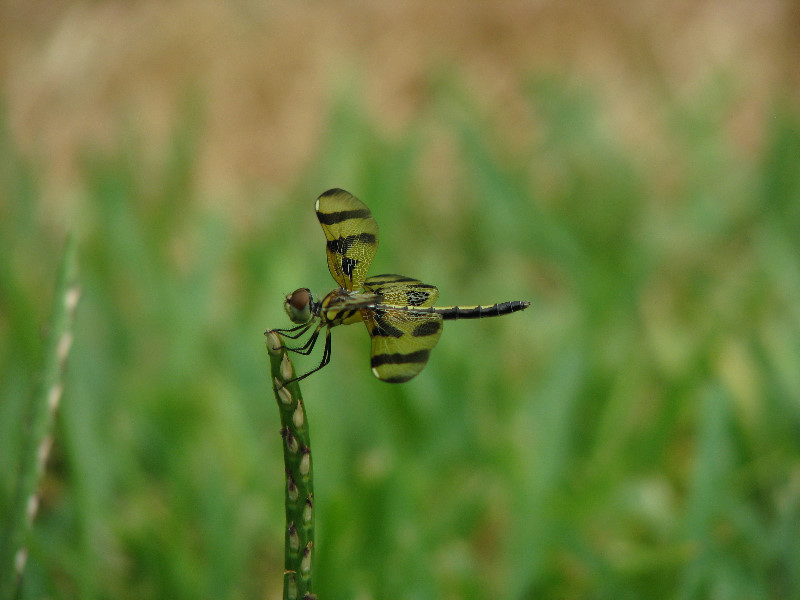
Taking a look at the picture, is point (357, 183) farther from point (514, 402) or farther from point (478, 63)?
point (478, 63)

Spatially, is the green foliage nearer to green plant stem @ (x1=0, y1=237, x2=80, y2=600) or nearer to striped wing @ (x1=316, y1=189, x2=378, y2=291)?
green plant stem @ (x1=0, y1=237, x2=80, y2=600)

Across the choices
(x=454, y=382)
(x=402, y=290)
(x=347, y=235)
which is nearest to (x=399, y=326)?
(x=402, y=290)

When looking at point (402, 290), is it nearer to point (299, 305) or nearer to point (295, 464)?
point (299, 305)

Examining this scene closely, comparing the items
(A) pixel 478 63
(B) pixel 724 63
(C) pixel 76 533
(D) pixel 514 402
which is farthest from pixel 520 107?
(C) pixel 76 533

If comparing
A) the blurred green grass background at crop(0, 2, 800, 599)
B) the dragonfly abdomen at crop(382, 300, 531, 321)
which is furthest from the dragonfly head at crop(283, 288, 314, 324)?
the blurred green grass background at crop(0, 2, 800, 599)

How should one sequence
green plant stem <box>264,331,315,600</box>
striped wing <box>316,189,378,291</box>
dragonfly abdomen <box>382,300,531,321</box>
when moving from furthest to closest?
dragonfly abdomen <box>382,300,531,321</box> → striped wing <box>316,189,378,291</box> → green plant stem <box>264,331,315,600</box>

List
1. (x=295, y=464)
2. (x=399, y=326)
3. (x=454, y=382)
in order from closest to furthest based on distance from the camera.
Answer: (x=295, y=464) → (x=399, y=326) → (x=454, y=382)
